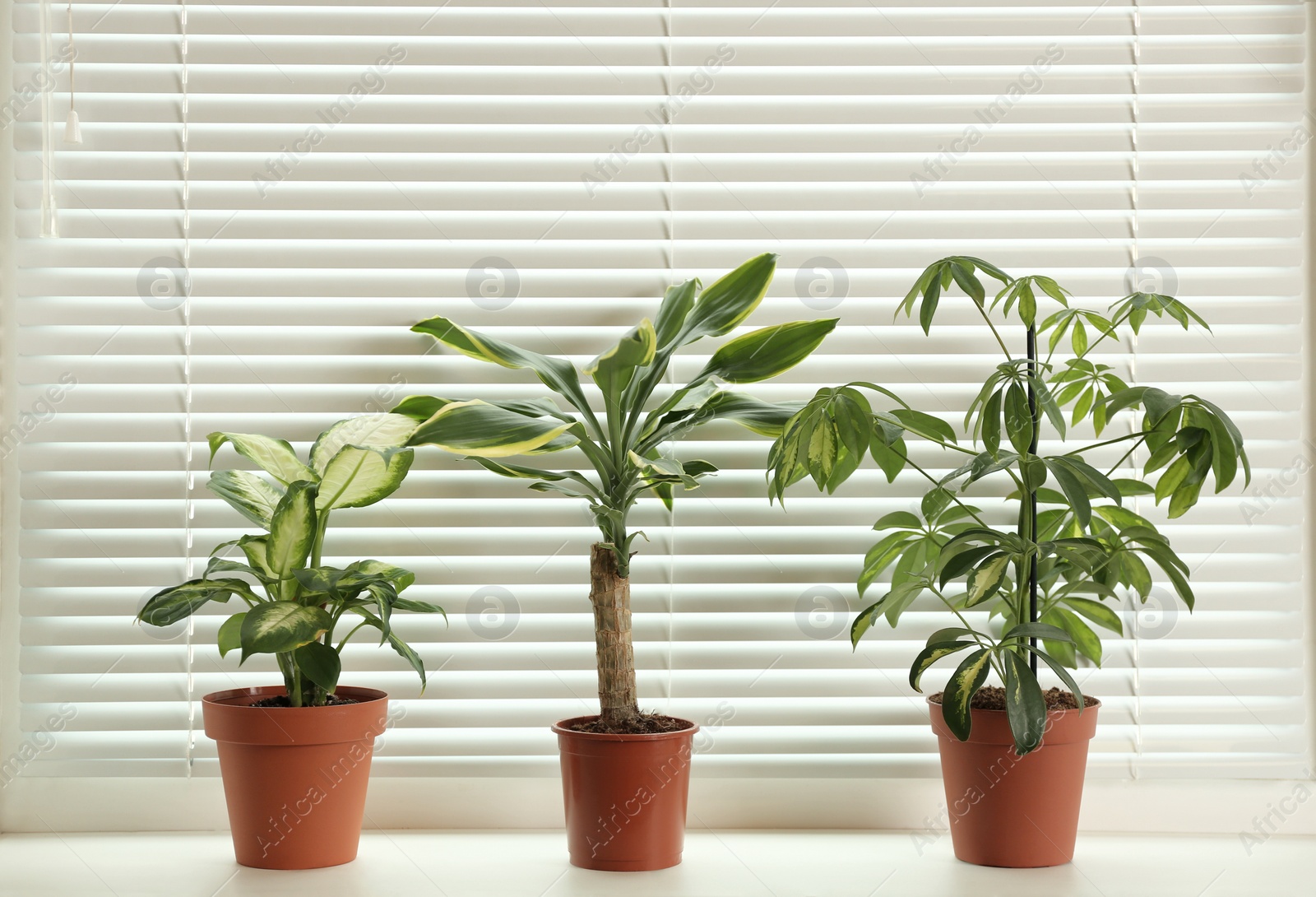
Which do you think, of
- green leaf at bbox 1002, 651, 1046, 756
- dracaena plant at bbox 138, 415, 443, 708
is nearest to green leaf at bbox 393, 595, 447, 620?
dracaena plant at bbox 138, 415, 443, 708

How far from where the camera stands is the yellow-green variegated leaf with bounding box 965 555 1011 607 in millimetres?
1244

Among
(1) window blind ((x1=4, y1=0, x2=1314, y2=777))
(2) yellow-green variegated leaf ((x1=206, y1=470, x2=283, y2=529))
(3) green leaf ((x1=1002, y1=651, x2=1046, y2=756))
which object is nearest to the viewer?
(3) green leaf ((x1=1002, y1=651, x2=1046, y2=756))

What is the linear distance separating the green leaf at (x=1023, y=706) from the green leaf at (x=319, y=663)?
2.90 feet

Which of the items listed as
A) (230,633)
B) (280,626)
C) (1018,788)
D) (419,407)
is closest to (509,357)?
(419,407)

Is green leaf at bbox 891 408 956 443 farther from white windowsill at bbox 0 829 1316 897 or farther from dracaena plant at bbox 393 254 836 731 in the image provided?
white windowsill at bbox 0 829 1316 897

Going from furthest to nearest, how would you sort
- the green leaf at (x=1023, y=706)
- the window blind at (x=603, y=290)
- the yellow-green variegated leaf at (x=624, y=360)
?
1. the window blind at (x=603, y=290)
2. the yellow-green variegated leaf at (x=624, y=360)
3. the green leaf at (x=1023, y=706)

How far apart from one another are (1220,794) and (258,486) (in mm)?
1619

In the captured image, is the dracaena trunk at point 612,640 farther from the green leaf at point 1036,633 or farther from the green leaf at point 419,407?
the green leaf at point 1036,633

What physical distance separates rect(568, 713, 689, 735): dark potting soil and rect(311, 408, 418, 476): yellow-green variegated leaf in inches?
19.3

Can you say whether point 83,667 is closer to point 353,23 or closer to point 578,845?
point 578,845

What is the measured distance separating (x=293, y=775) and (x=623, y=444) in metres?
0.66

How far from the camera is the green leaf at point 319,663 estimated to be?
1286mm

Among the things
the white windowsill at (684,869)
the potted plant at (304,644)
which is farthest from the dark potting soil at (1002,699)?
the potted plant at (304,644)

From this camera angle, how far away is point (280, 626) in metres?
1.24
